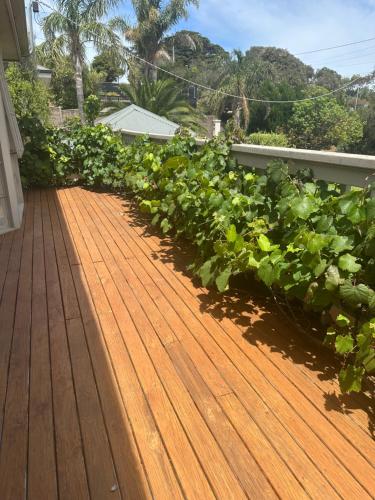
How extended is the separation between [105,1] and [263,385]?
1864 cm

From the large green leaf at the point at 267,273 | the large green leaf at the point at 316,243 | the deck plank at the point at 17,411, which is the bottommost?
the deck plank at the point at 17,411

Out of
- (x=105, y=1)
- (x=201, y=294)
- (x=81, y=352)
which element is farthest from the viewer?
(x=105, y=1)

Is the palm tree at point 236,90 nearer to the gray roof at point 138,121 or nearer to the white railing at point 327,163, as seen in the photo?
the gray roof at point 138,121

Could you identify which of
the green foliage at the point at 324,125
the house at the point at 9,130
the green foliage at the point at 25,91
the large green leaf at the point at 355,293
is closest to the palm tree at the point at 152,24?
the green foliage at the point at 25,91

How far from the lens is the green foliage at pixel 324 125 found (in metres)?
34.1

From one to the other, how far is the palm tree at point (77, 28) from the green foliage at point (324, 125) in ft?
72.2

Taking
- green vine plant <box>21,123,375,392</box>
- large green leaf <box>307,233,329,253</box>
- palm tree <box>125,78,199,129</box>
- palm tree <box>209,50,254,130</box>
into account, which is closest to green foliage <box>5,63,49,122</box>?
palm tree <box>125,78,199,129</box>

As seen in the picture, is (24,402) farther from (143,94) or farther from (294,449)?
Result: (143,94)

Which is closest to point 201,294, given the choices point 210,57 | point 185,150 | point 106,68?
point 185,150

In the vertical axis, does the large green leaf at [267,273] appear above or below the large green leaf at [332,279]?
below

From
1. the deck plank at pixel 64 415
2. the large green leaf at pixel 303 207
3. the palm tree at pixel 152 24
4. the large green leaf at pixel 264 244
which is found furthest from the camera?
the palm tree at pixel 152 24

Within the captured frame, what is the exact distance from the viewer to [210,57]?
174ft

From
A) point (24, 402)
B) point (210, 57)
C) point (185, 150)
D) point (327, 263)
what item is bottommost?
point (24, 402)

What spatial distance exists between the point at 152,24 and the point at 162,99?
384 inches
